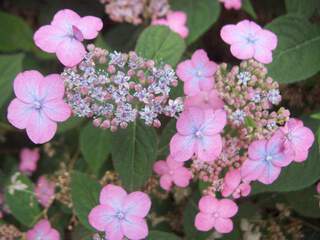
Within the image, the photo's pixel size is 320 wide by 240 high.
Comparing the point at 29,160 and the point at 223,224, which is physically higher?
the point at 29,160

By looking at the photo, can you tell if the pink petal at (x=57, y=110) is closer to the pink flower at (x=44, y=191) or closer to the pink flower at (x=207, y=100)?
the pink flower at (x=207, y=100)

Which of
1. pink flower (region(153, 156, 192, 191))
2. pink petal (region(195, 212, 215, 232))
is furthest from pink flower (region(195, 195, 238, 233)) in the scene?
pink flower (region(153, 156, 192, 191))

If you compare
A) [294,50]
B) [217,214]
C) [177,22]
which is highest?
[177,22]

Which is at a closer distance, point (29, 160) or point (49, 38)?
point (49, 38)

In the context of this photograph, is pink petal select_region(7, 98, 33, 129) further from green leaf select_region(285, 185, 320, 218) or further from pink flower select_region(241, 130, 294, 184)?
green leaf select_region(285, 185, 320, 218)

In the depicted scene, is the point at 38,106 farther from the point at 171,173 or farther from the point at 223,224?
the point at 223,224

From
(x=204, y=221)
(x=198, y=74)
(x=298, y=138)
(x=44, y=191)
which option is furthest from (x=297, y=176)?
(x=44, y=191)

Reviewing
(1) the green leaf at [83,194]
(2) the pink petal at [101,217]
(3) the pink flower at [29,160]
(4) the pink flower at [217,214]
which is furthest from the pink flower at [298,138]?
(3) the pink flower at [29,160]
